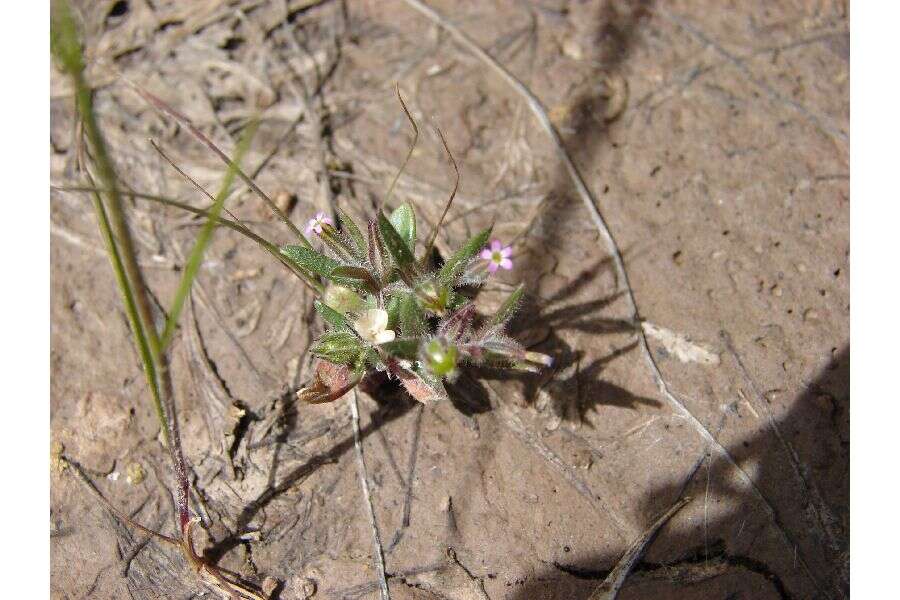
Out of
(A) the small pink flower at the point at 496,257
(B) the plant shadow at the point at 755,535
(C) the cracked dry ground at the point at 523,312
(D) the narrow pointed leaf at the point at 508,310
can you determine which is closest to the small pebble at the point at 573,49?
(C) the cracked dry ground at the point at 523,312

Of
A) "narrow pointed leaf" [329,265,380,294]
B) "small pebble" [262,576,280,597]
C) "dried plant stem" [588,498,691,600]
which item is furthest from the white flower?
"dried plant stem" [588,498,691,600]

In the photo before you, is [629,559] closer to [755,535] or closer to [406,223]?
[755,535]

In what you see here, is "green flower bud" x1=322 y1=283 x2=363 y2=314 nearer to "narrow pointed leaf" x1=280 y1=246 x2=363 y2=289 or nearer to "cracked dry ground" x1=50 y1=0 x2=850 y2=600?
"narrow pointed leaf" x1=280 y1=246 x2=363 y2=289

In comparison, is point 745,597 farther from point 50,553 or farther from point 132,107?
point 132,107

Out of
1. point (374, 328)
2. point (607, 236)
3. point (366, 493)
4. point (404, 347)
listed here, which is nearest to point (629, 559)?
point (366, 493)

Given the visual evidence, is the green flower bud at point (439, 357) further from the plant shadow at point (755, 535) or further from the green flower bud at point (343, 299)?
the plant shadow at point (755, 535)

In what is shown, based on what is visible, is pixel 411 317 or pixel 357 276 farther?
pixel 357 276
